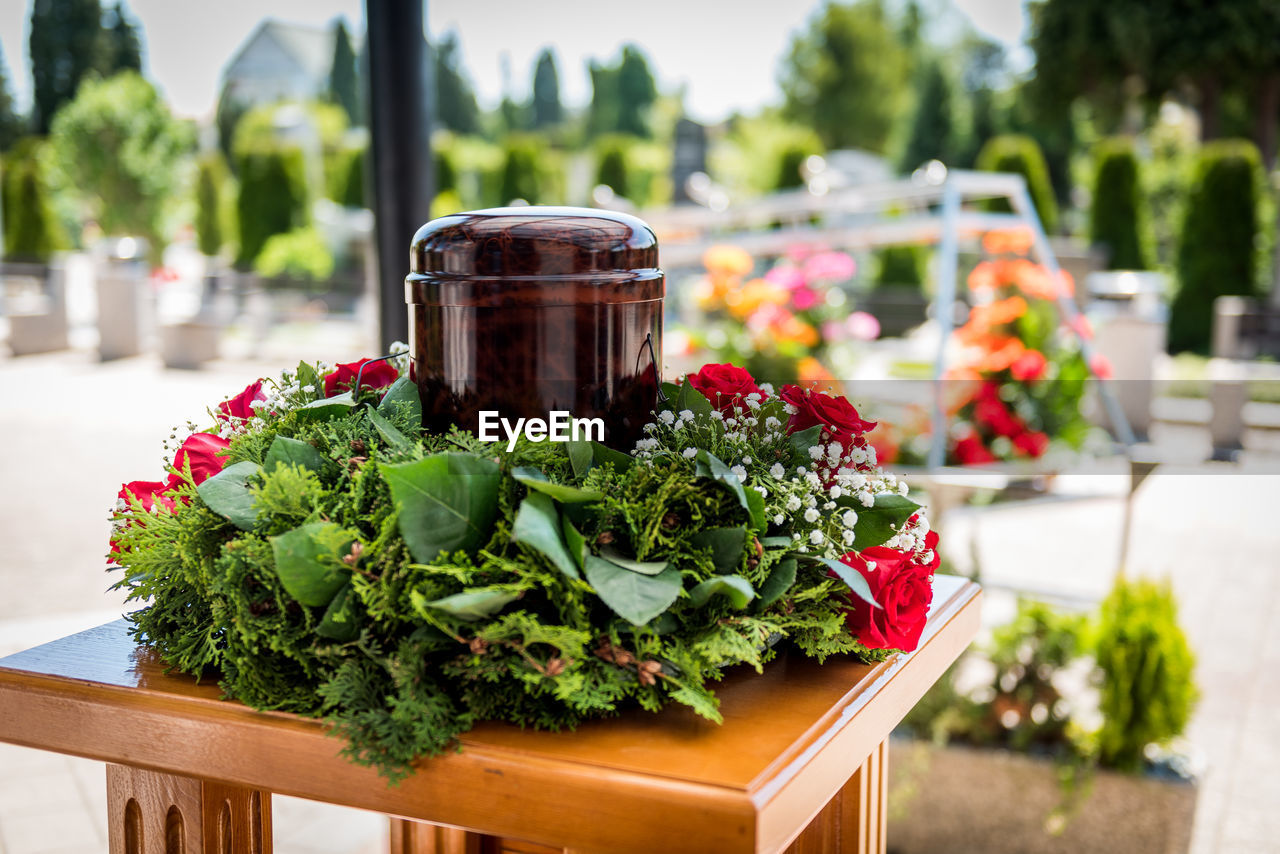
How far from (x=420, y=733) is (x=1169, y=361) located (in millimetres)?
10364

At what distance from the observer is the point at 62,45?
825cm

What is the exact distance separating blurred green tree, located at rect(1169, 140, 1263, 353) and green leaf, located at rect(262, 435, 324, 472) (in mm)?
13140

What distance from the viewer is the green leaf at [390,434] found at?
84 centimetres

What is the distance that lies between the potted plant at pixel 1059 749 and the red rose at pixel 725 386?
1900mm

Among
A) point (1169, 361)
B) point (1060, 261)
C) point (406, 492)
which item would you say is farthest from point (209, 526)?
point (1060, 261)

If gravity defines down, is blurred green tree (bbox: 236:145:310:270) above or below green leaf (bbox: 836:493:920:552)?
above

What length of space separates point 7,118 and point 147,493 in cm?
1151

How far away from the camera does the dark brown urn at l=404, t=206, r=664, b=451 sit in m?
0.85

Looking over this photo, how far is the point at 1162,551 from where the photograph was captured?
5.43 meters

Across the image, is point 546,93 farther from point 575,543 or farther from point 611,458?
point 575,543

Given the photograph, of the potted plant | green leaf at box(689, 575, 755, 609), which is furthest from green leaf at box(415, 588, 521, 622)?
the potted plant

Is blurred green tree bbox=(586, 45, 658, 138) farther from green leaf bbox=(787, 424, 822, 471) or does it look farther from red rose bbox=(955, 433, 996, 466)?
green leaf bbox=(787, 424, 822, 471)

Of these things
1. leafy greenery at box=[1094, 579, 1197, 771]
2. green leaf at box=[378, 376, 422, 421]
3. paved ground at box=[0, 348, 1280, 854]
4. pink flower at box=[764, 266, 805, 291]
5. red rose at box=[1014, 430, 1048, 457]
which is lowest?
paved ground at box=[0, 348, 1280, 854]

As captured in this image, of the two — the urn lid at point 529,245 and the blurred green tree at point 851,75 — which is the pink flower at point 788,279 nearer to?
the urn lid at point 529,245
